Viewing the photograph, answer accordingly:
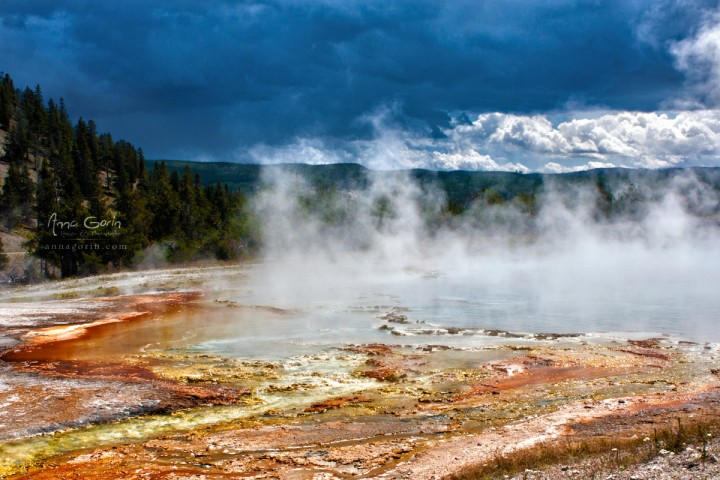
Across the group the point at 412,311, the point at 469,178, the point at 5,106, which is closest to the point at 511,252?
the point at 412,311

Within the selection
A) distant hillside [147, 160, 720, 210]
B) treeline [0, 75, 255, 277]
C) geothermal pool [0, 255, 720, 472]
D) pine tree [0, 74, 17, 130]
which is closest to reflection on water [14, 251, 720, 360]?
geothermal pool [0, 255, 720, 472]

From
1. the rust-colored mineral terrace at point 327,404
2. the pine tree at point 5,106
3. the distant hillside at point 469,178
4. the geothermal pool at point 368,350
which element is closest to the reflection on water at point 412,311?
the geothermal pool at point 368,350

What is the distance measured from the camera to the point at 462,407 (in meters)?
10.5

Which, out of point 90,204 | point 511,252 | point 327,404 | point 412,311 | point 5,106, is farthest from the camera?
point 5,106

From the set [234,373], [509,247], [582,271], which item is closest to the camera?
[234,373]

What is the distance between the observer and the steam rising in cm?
2205

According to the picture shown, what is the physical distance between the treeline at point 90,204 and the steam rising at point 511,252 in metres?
5.46

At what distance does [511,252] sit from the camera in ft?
158

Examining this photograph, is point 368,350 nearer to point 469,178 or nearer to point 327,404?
point 327,404

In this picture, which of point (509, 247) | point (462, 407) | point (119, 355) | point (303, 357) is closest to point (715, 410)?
point (462, 407)

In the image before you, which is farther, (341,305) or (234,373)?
(341,305)

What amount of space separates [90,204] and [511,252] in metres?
31.5

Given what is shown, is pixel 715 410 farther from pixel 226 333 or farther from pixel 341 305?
pixel 341 305

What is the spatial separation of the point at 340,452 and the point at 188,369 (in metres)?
5.89
